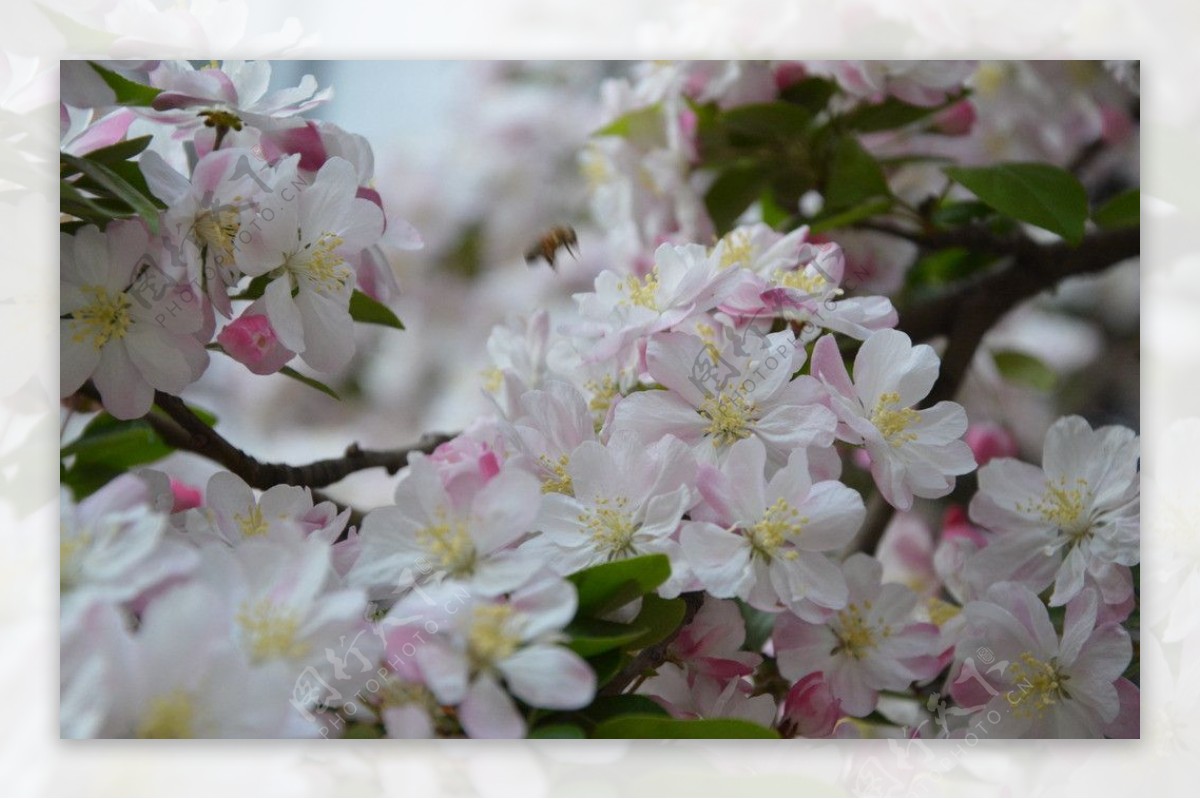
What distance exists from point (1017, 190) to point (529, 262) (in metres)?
0.50

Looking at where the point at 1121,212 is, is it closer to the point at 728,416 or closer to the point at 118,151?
the point at 728,416

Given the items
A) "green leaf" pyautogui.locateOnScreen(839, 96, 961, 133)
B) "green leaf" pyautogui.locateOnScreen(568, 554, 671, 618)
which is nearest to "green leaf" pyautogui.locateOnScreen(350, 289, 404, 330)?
"green leaf" pyautogui.locateOnScreen(568, 554, 671, 618)

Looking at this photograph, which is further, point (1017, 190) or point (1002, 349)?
point (1002, 349)

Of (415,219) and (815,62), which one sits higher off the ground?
(815,62)

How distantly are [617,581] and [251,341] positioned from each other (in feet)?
1.13

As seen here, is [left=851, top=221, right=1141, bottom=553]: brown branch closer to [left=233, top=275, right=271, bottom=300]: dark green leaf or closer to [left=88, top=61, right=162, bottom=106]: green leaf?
[left=233, top=275, right=271, bottom=300]: dark green leaf

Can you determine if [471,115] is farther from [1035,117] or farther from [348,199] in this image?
[1035,117]

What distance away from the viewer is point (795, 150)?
1168 mm

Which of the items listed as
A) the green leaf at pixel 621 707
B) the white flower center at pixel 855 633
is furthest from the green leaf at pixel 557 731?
the white flower center at pixel 855 633

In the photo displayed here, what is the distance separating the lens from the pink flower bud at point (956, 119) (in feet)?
4.00

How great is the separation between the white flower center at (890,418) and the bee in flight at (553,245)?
429 mm

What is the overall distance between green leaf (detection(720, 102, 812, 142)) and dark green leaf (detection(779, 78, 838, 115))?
0.03 feet

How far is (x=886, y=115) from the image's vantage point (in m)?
1.14

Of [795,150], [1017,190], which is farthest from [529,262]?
[1017,190]
